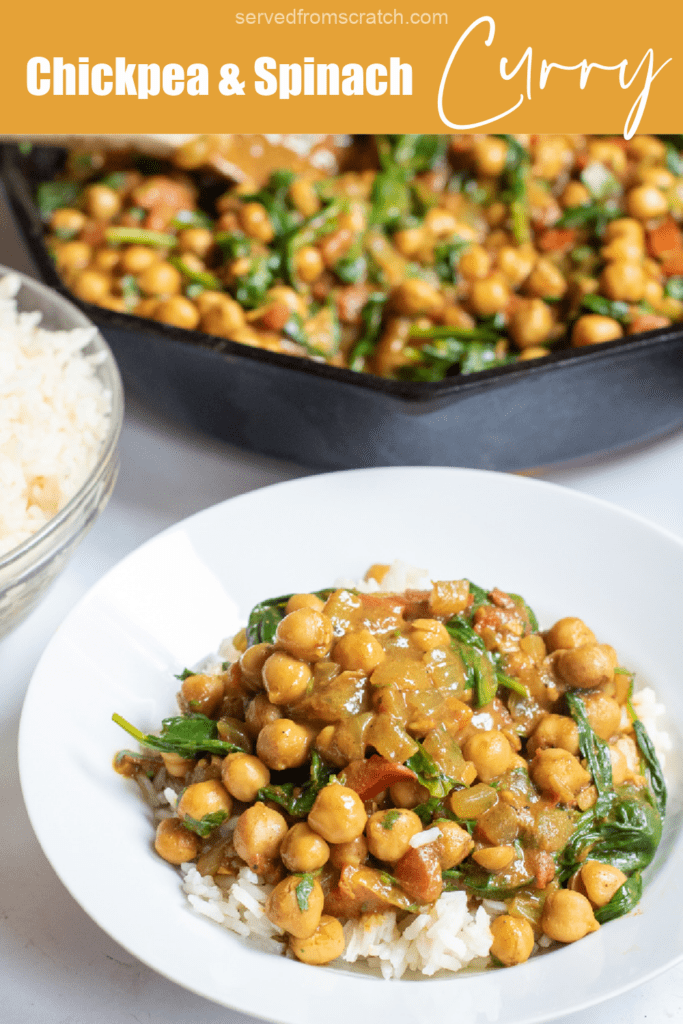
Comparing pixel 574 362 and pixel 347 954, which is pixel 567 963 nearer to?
pixel 347 954

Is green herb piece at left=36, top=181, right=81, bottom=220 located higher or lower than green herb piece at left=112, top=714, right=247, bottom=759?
higher

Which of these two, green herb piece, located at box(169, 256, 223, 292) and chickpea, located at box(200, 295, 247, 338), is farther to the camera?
green herb piece, located at box(169, 256, 223, 292)

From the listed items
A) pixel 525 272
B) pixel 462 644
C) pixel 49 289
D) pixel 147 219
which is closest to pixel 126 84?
pixel 147 219

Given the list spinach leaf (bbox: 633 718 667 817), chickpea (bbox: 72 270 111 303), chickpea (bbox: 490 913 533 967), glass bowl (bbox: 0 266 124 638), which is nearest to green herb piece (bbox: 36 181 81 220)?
chickpea (bbox: 72 270 111 303)

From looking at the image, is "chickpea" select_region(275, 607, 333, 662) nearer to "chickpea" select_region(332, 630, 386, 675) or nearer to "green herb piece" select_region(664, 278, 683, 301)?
"chickpea" select_region(332, 630, 386, 675)

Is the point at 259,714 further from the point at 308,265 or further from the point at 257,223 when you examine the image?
the point at 257,223

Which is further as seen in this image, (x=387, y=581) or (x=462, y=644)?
(x=387, y=581)

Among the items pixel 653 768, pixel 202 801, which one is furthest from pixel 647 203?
pixel 202 801
